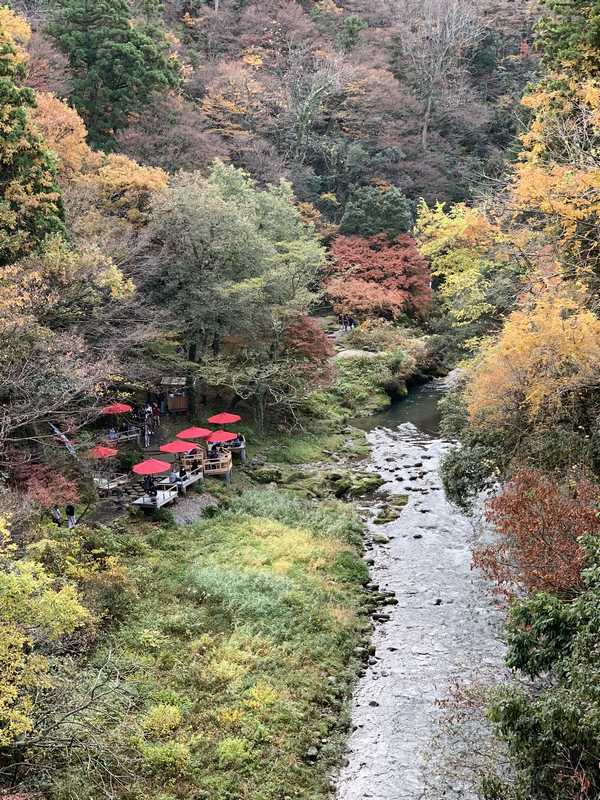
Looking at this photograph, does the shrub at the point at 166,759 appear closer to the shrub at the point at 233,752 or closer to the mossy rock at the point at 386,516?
the shrub at the point at 233,752

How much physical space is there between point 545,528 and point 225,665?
7501mm

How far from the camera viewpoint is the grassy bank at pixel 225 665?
10789 mm

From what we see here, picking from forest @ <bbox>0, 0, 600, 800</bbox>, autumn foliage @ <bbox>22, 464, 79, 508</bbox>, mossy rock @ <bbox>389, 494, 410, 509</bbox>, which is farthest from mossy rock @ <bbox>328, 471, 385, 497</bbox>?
autumn foliage @ <bbox>22, 464, 79, 508</bbox>

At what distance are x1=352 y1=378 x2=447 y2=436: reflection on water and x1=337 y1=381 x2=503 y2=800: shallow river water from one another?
7264mm

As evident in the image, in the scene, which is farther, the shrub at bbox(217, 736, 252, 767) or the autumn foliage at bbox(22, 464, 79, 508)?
the autumn foliage at bbox(22, 464, 79, 508)

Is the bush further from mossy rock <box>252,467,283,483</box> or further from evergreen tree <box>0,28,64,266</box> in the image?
evergreen tree <box>0,28,64,266</box>

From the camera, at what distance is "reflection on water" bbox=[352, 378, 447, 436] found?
1270 inches

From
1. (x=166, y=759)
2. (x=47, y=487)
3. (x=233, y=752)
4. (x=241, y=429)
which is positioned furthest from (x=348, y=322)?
(x=166, y=759)

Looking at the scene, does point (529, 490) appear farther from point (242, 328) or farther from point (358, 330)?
point (358, 330)

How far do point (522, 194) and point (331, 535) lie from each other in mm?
11827

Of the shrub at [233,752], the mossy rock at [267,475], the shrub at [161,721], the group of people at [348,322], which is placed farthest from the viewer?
the group of people at [348,322]

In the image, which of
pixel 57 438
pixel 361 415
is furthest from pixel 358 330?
pixel 57 438

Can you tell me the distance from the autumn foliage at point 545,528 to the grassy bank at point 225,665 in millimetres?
4706

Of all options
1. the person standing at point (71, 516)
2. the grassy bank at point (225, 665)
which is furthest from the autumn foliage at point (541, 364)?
the person standing at point (71, 516)
